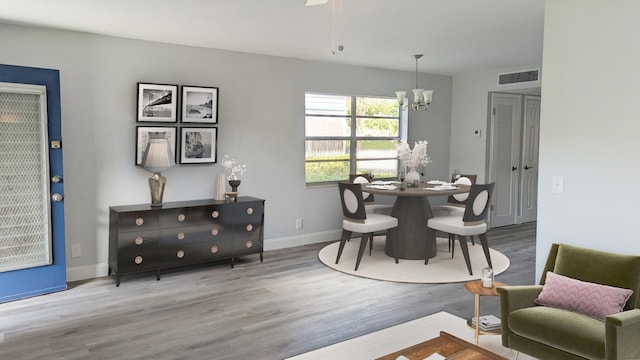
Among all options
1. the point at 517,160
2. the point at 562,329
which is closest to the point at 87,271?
the point at 562,329

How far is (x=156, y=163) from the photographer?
467 cm

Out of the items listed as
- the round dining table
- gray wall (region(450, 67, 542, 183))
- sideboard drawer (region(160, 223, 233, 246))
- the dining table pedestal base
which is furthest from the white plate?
sideboard drawer (region(160, 223, 233, 246))

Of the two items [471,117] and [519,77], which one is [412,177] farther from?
[519,77]

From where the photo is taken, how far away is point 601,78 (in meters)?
2.92

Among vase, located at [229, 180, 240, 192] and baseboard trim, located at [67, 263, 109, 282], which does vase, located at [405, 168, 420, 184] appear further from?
baseboard trim, located at [67, 263, 109, 282]

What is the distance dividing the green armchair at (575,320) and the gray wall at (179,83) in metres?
3.51

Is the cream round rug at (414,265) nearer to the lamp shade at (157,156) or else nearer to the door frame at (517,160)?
the door frame at (517,160)

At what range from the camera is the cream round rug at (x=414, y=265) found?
467cm

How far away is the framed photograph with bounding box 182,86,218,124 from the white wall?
3.37m

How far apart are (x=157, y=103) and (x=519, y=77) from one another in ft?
15.7

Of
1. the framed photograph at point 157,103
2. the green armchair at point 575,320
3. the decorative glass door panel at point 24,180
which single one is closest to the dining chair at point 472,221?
the green armchair at point 575,320

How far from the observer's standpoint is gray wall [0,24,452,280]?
447 cm

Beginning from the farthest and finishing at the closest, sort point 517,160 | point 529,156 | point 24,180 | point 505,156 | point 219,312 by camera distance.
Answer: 1. point 529,156
2. point 517,160
3. point 505,156
4. point 24,180
5. point 219,312

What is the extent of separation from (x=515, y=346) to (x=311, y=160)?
3.95 meters
